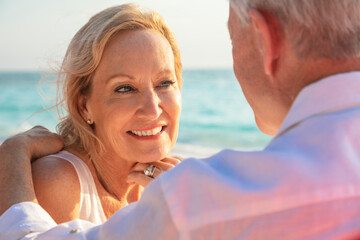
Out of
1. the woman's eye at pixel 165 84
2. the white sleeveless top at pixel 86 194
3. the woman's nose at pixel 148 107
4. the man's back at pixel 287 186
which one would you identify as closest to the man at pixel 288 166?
the man's back at pixel 287 186

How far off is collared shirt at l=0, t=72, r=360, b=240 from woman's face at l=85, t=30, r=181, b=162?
5.12 feet

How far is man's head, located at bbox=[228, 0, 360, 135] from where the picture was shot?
1.48 meters

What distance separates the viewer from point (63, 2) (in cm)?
3238

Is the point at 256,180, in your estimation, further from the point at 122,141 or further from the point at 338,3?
the point at 122,141

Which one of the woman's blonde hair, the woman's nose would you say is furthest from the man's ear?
the woman's blonde hair

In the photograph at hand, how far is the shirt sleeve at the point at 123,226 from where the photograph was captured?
138 centimetres

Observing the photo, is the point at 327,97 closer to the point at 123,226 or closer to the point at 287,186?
the point at 287,186

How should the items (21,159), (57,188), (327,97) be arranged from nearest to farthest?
(327,97)
(21,159)
(57,188)

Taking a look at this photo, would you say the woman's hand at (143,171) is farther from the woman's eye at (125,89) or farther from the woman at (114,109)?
the woman's eye at (125,89)

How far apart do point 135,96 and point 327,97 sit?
1.72 metres

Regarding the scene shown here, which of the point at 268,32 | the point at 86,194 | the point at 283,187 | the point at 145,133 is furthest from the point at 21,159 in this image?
the point at 283,187

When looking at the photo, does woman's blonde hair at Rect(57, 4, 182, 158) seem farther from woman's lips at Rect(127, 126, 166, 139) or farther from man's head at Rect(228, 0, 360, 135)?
man's head at Rect(228, 0, 360, 135)

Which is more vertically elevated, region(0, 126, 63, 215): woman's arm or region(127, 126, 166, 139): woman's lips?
region(0, 126, 63, 215): woman's arm

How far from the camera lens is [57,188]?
8.98 feet
